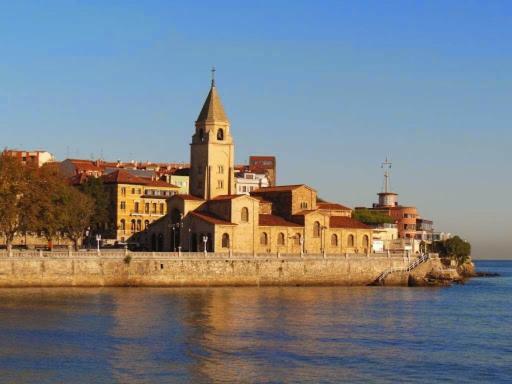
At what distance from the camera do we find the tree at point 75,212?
10278 cm

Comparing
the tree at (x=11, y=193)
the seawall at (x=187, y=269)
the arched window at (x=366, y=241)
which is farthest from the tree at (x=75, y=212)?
the arched window at (x=366, y=241)

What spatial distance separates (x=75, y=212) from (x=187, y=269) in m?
18.7

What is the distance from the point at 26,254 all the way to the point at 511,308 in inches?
1596

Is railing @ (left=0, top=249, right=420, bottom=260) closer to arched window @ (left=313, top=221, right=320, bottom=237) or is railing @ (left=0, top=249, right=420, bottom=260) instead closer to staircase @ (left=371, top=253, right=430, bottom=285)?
staircase @ (left=371, top=253, right=430, bottom=285)

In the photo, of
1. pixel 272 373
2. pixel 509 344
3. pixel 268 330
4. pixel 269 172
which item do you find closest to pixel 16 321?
pixel 268 330

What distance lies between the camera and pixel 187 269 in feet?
301

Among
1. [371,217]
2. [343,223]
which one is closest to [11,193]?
[343,223]

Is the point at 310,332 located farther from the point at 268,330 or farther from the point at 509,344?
the point at 509,344

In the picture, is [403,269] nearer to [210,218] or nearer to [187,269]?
[210,218]

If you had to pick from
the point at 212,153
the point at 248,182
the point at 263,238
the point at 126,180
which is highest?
the point at 248,182

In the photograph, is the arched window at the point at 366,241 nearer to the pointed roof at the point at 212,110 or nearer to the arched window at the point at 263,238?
the arched window at the point at 263,238

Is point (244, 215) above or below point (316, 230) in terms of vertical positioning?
above

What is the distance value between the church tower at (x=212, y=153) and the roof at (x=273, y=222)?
18.2 ft

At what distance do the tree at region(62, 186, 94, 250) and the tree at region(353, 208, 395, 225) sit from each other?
2132 inches
